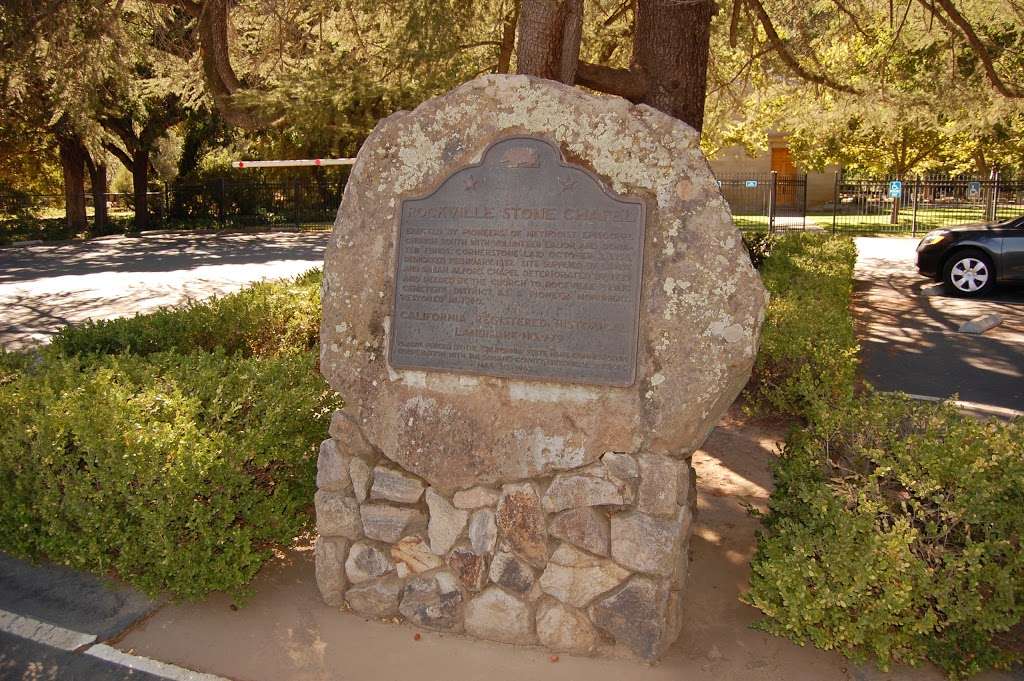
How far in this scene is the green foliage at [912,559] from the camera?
3.27m

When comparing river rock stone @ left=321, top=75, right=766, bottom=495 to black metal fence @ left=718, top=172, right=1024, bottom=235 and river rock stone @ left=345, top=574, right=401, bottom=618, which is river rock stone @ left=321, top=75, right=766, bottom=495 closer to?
river rock stone @ left=345, top=574, right=401, bottom=618

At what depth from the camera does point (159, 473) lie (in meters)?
3.79

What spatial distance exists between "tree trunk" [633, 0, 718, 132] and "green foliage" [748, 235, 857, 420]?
2110mm

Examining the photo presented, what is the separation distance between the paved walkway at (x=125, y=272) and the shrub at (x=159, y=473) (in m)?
6.30

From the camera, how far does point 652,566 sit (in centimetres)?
359

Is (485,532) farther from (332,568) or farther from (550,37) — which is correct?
(550,37)

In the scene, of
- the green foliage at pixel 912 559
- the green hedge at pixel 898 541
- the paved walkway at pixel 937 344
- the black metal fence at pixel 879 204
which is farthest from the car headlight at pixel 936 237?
the green foliage at pixel 912 559

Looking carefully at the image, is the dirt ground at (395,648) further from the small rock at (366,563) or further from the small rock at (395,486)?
the small rock at (395,486)

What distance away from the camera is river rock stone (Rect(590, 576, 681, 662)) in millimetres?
3600

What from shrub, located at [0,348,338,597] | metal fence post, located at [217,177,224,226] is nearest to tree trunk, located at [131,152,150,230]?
metal fence post, located at [217,177,224,226]

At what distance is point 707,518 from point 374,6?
23.8 feet

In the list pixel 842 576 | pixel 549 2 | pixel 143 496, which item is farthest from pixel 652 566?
pixel 549 2

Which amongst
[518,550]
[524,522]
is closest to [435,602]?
[518,550]

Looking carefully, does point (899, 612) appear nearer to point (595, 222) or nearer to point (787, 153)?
point (595, 222)
